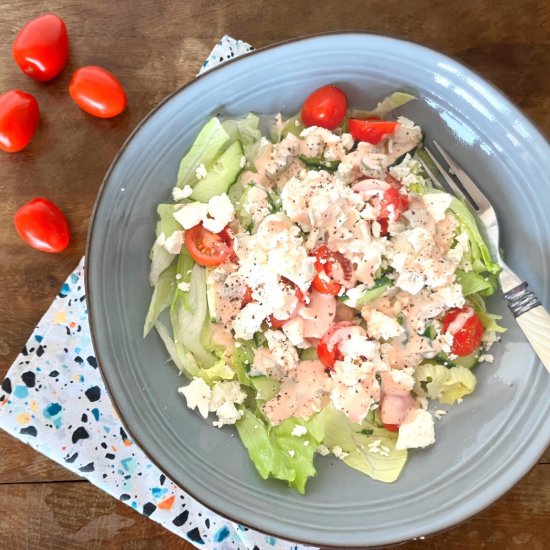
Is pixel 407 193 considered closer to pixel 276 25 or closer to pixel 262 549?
pixel 276 25

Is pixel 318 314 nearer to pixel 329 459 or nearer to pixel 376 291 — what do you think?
pixel 376 291

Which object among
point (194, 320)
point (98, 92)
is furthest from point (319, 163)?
point (98, 92)

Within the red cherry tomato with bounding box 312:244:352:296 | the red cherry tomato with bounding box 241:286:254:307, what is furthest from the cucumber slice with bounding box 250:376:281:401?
the red cherry tomato with bounding box 312:244:352:296

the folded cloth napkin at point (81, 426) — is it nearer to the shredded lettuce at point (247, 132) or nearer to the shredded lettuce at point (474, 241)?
the shredded lettuce at point (247, 132)

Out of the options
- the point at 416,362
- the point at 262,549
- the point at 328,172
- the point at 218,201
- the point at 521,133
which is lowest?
the point at 262,549

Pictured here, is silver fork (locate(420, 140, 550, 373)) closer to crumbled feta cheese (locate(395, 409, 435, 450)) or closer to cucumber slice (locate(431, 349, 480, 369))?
cucumber slice (locate(431, 349, 480, 369))

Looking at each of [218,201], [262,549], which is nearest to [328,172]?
[218,201]

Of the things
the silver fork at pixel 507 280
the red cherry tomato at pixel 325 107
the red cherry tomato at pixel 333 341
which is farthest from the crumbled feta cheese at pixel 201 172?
the silver fork at pixel 507 280
